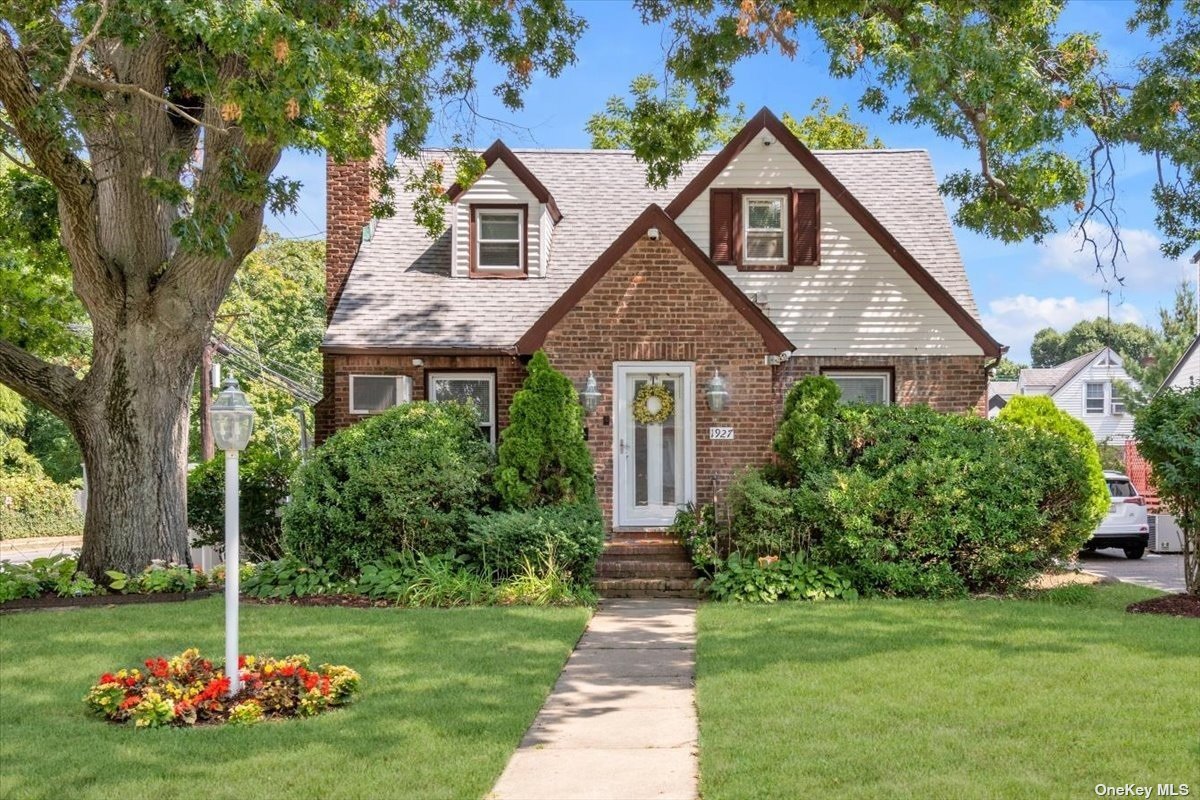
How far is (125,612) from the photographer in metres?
11.0

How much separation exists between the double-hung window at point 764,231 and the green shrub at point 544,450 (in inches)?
191

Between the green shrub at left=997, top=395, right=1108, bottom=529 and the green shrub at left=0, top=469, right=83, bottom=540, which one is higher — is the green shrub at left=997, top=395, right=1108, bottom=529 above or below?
above

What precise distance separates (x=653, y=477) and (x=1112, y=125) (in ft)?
26.5

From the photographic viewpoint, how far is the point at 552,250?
59.1ft

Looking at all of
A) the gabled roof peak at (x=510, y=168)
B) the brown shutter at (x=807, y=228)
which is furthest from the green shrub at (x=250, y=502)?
the brown shutter at (x=807, y=228)

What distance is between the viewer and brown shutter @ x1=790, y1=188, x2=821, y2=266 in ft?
53.9

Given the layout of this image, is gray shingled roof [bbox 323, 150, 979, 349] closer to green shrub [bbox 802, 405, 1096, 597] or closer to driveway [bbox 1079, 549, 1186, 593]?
driveway [bbox 1079, 549, 1186, 593]

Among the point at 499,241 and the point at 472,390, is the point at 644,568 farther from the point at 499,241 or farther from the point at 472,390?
the point at 499,241

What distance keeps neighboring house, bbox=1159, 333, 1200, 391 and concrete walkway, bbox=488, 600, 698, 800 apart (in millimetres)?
22779

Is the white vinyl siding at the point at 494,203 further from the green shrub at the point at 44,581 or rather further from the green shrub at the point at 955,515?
the green shrub at the point at 44,581

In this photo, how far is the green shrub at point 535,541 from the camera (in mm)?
12219

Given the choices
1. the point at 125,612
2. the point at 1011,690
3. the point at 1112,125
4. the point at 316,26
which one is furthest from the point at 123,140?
the point at 1112,125

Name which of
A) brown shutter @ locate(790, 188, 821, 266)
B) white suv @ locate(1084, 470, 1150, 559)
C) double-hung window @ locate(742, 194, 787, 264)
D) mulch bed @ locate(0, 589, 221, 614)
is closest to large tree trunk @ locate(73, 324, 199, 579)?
mulch bed @ locate(0, 589, 221, 614)

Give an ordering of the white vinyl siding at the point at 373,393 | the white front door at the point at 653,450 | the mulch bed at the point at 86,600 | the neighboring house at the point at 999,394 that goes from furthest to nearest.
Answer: the neighboring house at the point at 999,394, the white vinyl siding at the point at 373,393, the white front door at the point at 653,450, the mulch bed at the point at 86,600
